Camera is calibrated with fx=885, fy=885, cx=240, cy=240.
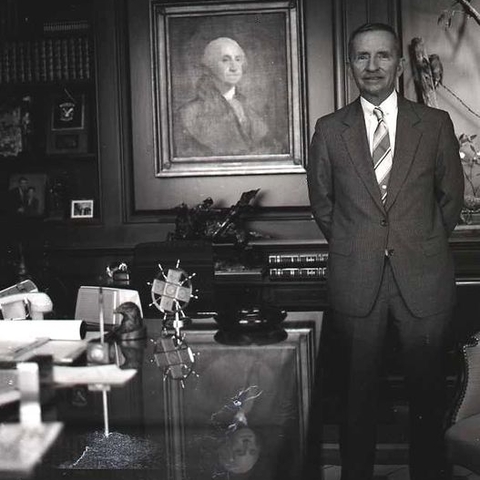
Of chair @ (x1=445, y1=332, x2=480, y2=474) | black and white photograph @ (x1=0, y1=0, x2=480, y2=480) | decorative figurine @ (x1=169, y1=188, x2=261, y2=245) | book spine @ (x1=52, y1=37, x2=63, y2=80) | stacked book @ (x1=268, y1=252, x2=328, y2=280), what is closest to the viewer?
black and white photograph @ (x1=0, y1=0, x2=480, y2=480)

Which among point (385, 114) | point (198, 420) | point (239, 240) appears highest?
point (385, 114)

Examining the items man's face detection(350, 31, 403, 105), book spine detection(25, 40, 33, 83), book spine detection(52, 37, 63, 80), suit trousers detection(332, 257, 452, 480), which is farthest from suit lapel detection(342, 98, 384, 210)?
book spine detection(25, 40, 33, 83)

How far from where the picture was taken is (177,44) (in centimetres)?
475

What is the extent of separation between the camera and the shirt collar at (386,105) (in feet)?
10.5

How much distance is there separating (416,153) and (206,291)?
94 centimetres

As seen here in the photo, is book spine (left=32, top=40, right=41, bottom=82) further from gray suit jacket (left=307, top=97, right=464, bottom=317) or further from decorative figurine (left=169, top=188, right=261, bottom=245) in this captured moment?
gray suit jacket (left=307, top=97, right=464, bottom=317)

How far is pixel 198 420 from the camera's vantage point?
5.69 feet

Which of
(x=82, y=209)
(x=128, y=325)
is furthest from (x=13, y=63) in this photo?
(x=128, y=325)

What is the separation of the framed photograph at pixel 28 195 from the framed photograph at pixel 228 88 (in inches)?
27.3

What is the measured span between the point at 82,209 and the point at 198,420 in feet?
10.9

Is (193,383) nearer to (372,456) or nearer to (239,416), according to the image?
(239,416)

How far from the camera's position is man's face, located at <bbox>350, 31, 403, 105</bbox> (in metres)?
3.13

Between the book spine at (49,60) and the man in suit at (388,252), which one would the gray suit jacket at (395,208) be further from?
the book spine at (49,60)

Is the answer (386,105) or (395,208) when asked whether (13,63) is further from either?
(395,208)
